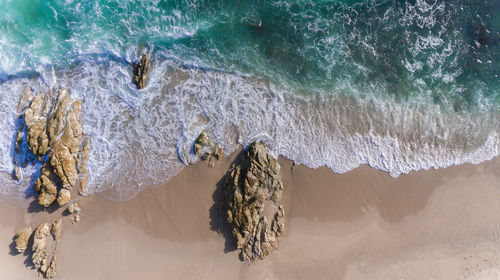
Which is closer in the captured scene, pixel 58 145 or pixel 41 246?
pixel 41 246

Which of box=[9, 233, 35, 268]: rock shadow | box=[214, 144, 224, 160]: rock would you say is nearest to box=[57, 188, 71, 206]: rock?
box=[9, 233, 35, 268]: rock shadow

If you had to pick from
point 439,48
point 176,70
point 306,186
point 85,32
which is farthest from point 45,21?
point 439,48

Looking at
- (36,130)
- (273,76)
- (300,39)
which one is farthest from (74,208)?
(300,39)

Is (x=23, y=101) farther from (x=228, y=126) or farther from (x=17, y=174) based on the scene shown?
(x=228, y=126)

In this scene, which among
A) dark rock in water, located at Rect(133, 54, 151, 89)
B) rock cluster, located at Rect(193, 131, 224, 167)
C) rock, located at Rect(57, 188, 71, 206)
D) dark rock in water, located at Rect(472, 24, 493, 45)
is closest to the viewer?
rock, located at Rect(57, 188, 71, 206)

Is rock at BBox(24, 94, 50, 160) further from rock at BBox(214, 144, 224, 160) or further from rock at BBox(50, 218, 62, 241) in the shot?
rock at BBox(214, 144, 224, 160)

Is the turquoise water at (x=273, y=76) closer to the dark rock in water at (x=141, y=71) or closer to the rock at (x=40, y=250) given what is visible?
the dark rock in water at (x=141, y=71)
